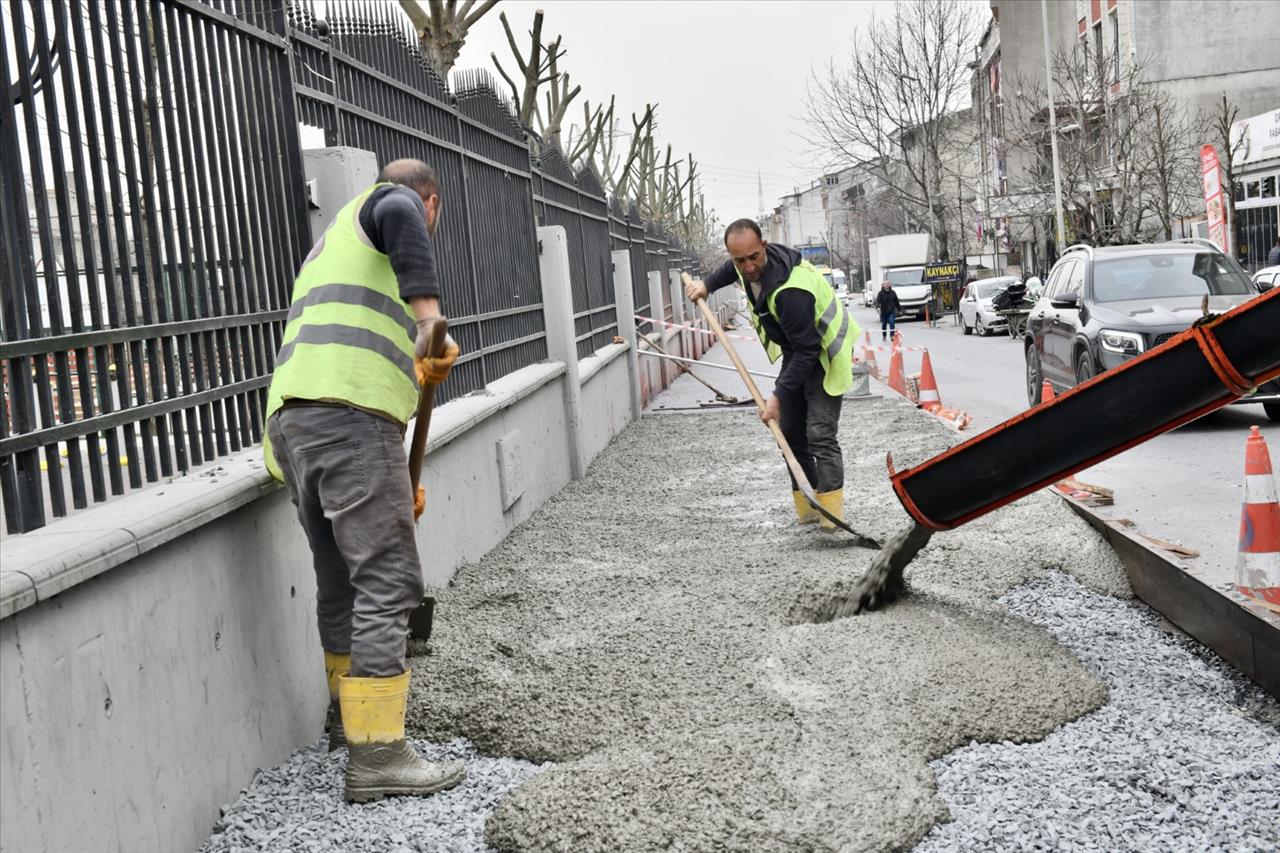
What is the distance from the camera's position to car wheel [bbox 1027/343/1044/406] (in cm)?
1409

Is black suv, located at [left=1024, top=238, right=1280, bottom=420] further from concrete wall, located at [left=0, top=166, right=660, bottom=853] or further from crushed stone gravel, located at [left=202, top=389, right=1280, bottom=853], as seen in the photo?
concrete wall, located at [left=0, top=166, right=660, bottom=853]

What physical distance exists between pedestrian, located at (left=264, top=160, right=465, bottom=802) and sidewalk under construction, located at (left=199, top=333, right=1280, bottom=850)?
0.24m

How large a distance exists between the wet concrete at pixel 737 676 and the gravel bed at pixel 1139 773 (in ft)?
0.37

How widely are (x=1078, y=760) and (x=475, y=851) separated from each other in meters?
1.82

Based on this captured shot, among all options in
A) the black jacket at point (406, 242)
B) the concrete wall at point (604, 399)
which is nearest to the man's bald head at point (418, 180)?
the black jacket at point (406, 242)

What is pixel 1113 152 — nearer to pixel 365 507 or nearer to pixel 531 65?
pixel 531 65

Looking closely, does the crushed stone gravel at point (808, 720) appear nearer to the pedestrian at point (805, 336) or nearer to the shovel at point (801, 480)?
the shovel at point (801, 480)

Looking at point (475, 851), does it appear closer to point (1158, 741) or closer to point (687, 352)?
point (1158, 741)

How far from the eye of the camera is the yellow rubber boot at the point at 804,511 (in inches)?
313

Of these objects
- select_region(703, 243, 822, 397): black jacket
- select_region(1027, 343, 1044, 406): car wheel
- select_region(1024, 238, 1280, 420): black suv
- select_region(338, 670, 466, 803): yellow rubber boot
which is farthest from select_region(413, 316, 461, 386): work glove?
select_region(1027, 343, 1044, 406): car wheel

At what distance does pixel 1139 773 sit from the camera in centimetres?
385

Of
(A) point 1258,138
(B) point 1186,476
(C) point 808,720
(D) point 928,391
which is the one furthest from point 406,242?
(A) point 1258,138

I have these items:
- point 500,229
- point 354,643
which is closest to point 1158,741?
point 354,643

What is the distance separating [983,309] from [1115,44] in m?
15.0
